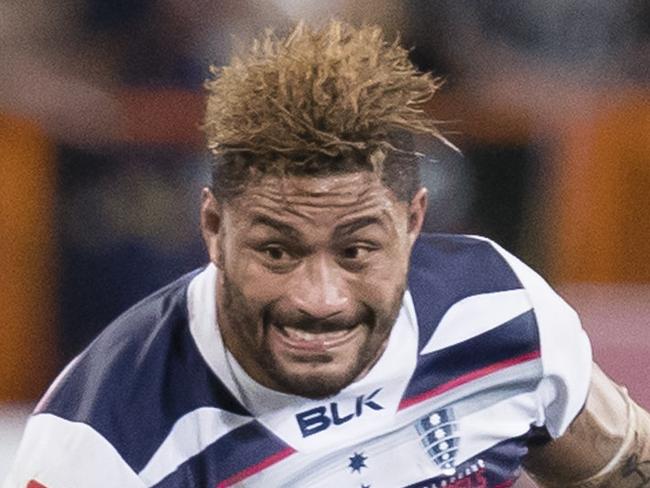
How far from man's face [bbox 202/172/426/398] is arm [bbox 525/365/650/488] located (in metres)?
0.45

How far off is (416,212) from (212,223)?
247mm

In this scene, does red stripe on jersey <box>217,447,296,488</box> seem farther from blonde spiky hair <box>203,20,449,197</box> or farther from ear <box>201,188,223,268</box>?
blonde spiky hair <box>203,20,449,197</box>

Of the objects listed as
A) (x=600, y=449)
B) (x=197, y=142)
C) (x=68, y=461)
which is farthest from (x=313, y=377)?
(x=197, y=142)

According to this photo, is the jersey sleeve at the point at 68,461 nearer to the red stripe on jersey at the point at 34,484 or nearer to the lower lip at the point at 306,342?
the red stripe on jersey at the point at 34,484

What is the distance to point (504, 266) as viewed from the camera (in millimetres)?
2693

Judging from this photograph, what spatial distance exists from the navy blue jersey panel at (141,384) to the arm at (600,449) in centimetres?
51

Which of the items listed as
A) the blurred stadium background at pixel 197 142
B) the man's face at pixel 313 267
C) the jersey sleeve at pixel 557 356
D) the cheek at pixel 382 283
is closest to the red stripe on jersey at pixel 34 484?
the man's face at pixel 313 267

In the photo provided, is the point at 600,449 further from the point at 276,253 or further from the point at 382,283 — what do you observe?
the point at 276,253

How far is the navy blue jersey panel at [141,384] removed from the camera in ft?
7.86

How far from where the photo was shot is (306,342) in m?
2.37

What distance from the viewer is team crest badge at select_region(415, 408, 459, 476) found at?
8.48ft

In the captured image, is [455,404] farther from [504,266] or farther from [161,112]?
[161,112]

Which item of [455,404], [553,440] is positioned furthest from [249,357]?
[553,440]

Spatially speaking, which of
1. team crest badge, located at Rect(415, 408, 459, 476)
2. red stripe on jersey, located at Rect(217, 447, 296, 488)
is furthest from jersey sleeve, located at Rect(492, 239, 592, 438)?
red stripe on jersey, located at Rect(217, 447, 296, 488)
